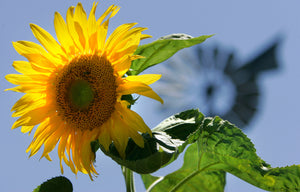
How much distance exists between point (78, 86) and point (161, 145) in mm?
214

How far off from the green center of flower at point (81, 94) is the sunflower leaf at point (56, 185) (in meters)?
0.14

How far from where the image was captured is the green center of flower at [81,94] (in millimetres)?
708

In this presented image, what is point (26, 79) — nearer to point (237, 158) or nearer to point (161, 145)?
point (161, 145)

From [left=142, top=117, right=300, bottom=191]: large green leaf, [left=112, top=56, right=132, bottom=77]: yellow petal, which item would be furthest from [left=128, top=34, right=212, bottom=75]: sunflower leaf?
[left=142, top=117, right=300, bottom=191]: large green leaf

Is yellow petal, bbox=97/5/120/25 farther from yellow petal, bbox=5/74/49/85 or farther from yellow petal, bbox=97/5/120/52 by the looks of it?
yellow petal, bbox=5/74/49/85

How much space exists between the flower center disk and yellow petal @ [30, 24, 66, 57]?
0.11ft

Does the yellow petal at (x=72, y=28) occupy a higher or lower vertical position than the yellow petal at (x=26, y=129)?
higher

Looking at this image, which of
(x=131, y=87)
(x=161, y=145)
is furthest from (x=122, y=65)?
(x=161, y=145)

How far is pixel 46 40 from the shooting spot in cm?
70

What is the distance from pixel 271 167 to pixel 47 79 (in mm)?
441

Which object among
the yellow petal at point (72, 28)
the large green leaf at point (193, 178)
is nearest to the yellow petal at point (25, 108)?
the yellow petal at point (72, 28)

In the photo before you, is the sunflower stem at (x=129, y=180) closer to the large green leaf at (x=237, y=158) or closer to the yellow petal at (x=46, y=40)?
the large green leaf at (x=237, y=158)

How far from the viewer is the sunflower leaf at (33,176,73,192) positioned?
718mm

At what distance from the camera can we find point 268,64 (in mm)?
4957
